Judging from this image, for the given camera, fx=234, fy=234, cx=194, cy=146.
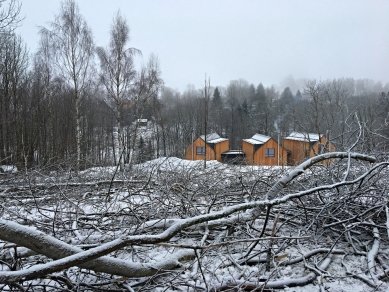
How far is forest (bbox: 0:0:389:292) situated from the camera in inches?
79.0

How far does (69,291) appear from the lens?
183cm

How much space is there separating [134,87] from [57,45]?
4264 mm

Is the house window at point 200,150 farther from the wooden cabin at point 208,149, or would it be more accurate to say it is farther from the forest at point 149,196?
the forest at point 149,196

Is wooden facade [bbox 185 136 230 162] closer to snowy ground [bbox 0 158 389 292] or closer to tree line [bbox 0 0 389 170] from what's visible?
tree line [bbox 0 0 389 170]

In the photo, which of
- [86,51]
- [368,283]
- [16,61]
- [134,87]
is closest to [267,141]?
[134,87]

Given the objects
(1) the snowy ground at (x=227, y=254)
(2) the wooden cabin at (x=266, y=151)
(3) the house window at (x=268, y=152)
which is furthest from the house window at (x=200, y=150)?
(1) the snowy ground at (x=227, y=254)

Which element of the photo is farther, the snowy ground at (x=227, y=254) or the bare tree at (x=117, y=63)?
the bare tree at (x=117, y=63)

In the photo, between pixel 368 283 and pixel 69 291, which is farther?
pixel 368 283

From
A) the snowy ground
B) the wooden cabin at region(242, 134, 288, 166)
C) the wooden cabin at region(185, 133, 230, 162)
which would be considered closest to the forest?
the snowy ground

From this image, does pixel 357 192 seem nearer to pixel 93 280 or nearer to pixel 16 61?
pixel 93 280

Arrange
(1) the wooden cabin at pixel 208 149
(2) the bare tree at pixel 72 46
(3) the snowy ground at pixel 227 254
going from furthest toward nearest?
1. (1) the wooden cabin at pixel 208 149
2. (2) the bare tree at pixel 72 46
3. (3) the snowy ground at pixel 227 254

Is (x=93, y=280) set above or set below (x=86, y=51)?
below

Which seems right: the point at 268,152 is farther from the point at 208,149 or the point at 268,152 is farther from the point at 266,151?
the point at 208,149

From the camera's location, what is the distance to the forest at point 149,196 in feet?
6.59
